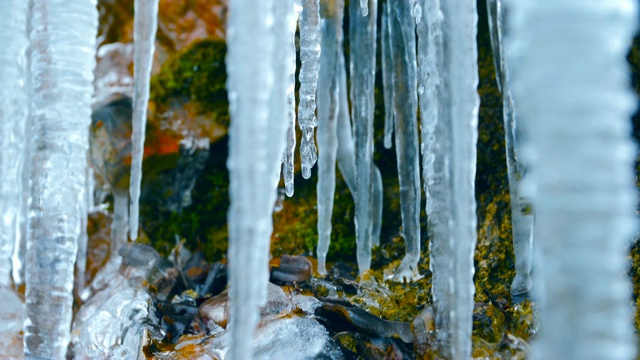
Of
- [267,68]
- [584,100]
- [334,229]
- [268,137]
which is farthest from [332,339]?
[334,229]

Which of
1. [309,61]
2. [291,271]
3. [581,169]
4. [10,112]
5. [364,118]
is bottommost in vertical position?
[291,271]

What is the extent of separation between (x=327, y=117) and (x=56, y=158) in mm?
1244

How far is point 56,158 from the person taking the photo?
2025 millimetres

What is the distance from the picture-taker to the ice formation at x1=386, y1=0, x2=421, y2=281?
276 cm

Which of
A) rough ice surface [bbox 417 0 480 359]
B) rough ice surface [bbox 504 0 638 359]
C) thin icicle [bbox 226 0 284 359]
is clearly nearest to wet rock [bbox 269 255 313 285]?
rough ice surface [bbox 417 0 480 359]

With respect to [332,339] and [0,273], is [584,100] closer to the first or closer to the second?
[332,339]

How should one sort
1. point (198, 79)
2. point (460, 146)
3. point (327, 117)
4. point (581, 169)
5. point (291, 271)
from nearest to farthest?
point (581, 169) < point (460, 146) < point (291, 271) < point (327, 117) < point (198, 79)

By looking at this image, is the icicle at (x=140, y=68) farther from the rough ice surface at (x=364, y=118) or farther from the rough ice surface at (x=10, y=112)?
the rough ice surface at (x=364, y=118)

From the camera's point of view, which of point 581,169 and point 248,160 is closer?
point 581,169

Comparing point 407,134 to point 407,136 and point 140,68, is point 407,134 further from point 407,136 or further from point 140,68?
point 140,68

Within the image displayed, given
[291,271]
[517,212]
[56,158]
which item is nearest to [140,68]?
[56,158]

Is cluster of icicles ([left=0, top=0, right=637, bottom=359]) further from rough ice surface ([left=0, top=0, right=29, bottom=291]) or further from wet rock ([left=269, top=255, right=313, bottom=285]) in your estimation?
wet rock ([left=269, top=255, right=313, bottom=285])

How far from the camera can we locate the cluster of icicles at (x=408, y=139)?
1.03 m

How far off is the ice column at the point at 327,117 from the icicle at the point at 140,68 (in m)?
0.84
